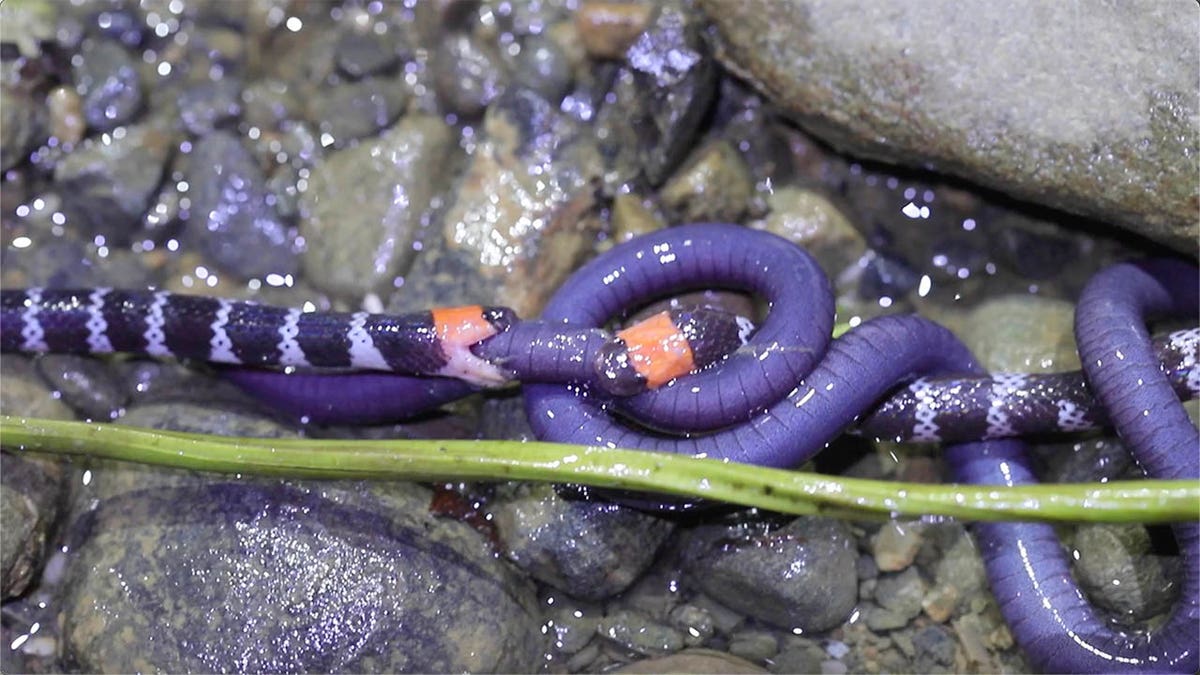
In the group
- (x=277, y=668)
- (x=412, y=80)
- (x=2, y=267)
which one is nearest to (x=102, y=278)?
(x=2, y=267)

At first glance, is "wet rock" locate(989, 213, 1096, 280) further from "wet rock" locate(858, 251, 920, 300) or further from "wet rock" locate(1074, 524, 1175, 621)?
"wet rock" locate(1074, 524, 1175, 621)

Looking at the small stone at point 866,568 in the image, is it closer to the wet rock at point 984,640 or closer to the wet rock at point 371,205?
the wet rock at point 984,640

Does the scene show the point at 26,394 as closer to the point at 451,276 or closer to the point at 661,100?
the point at 451,276

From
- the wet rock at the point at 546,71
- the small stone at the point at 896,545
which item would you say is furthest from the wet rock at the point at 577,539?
the wet rock at the point at 546,71

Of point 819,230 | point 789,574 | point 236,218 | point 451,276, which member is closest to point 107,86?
point 236,218

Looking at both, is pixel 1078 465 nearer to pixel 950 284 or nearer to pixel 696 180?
pixel 950 284

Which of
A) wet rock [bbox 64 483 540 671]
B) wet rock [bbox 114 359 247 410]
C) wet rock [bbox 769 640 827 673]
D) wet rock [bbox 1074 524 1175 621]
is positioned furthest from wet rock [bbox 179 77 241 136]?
wet rock [bbox 1074 524 1175 621]
